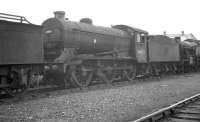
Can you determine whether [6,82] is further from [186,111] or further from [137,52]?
[137,52]

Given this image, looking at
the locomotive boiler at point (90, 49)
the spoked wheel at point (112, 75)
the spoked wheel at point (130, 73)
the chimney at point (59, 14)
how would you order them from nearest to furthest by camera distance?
the locomotive boiler at point (90, 49)
the chimney at point (59, 14)
the spoked wheel at point (112, 75)
the spoked wheel at point (130, 73)

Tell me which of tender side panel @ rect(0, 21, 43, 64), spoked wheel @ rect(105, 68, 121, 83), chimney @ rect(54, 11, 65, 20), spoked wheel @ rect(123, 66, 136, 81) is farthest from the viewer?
spoked wheel @ rect(123, 66, 136, 81)

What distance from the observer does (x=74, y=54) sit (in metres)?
12.1

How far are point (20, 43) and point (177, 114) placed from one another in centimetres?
562

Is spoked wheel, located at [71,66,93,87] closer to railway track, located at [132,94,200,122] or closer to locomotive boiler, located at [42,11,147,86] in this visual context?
locomotive boiler, located at [42,11,147,86]

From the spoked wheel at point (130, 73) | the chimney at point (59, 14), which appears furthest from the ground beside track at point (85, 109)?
the spoked wheel at point (130, 73)

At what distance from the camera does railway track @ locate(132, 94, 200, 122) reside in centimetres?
552

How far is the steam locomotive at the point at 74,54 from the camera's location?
864 centimetres

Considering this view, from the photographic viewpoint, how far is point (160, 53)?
20.0 meters

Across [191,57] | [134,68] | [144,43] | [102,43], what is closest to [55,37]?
[102,43]

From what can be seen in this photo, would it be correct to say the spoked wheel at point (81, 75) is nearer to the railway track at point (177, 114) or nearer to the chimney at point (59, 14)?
the chimney at point (59, 14)

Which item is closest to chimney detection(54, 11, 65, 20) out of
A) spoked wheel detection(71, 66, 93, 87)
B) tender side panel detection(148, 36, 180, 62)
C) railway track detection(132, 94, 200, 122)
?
spoked wheel detection(71, 66, 93, 87)

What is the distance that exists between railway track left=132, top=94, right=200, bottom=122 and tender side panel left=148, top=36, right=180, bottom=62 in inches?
448

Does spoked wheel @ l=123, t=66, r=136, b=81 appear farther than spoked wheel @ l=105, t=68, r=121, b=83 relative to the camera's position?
Yes
